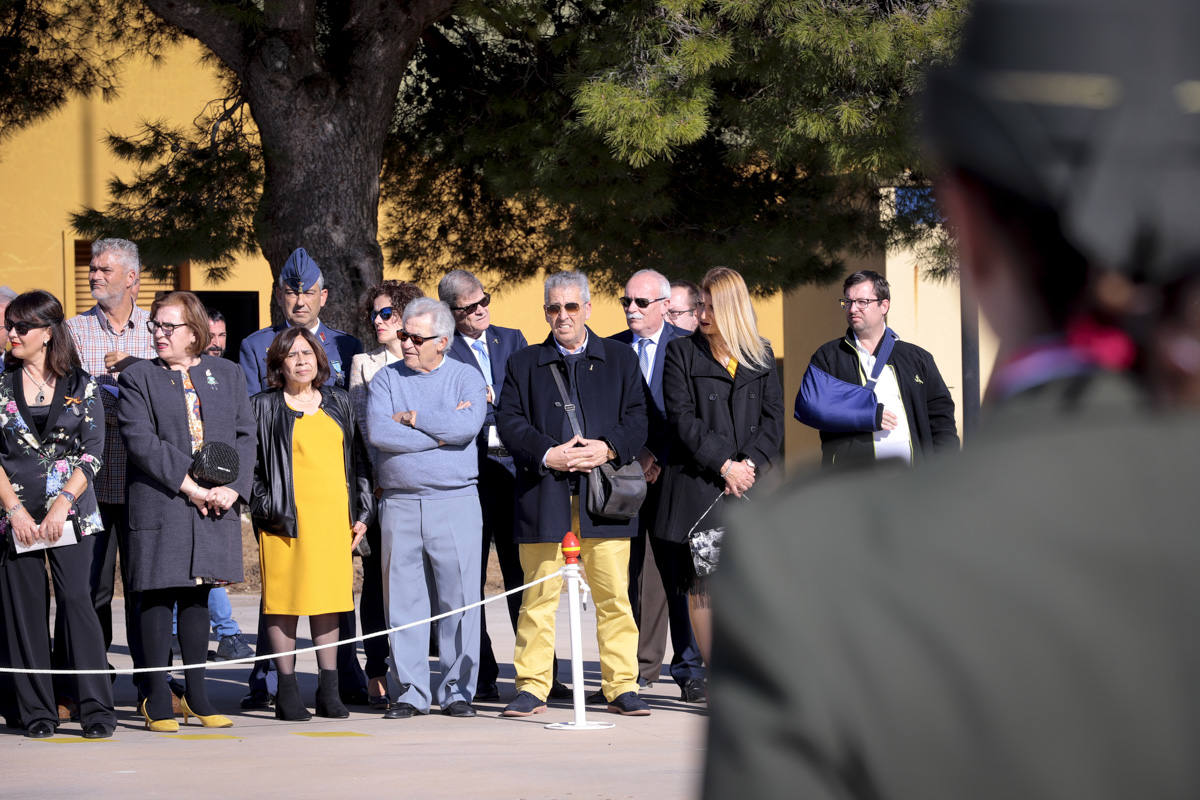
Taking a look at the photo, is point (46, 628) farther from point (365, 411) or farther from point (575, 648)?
point (575, 648)

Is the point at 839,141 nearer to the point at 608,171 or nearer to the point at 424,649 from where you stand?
the point at 608,171

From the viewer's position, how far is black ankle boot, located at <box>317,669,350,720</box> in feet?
24.8

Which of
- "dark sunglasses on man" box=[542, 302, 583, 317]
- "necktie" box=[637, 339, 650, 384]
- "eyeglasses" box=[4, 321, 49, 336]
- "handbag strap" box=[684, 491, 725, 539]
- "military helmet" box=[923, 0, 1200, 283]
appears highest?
"dark sunglasses on man" box=[542, 302, 583, 317]

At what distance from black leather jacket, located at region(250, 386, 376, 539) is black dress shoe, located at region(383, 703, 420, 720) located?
91 centimetres

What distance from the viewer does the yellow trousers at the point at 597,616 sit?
7.41 m

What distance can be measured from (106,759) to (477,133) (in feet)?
23.6

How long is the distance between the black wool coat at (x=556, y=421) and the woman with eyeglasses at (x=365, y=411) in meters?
0.79

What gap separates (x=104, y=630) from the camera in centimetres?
784

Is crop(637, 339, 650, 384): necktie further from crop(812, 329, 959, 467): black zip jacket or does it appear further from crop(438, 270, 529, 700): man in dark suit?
crop(812, 329, 959, 467): black zip jacket

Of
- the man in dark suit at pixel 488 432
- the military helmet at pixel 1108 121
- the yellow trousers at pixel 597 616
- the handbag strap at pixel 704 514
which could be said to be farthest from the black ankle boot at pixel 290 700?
the military helmet at pixel 1108 121

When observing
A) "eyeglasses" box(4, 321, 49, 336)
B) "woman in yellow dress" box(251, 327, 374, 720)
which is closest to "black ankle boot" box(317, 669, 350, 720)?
"woman in yellow dress" box(251, 327, 374, 720)

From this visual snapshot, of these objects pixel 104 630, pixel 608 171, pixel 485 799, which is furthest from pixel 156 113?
pixel 485 799

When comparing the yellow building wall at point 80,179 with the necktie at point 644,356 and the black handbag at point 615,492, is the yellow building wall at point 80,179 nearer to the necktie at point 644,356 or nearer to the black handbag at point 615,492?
the necktie at point 644,356

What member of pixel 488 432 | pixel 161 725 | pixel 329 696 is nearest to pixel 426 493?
pixel 488 432
